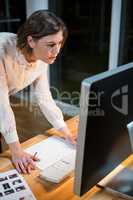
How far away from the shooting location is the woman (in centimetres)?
132

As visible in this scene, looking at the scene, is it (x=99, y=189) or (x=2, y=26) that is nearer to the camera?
(x=99, y=189)

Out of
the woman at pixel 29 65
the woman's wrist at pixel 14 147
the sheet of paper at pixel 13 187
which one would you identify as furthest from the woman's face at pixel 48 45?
the sheet of paper at pixel 13 187

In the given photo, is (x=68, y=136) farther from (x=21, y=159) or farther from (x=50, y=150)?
(x=21, y=159)

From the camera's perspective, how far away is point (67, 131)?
1575 millimetres

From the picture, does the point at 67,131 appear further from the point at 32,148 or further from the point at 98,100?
the point at 98,100

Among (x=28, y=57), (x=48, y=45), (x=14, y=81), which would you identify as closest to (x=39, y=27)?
(x=48, y=45)

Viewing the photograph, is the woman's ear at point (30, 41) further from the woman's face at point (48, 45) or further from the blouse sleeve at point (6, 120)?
the blouse sleeve at point (6, 120)

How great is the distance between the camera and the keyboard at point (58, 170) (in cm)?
121

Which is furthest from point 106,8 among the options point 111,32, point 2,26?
point 2,26

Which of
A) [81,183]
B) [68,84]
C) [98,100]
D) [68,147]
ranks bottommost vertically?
[68,84]

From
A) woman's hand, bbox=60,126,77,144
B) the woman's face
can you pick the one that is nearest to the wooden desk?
Answer: woman's hand, bbox=60,126,77,144

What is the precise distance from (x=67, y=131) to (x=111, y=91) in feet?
2.32

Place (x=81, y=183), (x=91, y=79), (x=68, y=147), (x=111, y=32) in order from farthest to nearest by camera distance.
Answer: (x=111, y=32) < (x=68, y=147) < (x=81, y=183) < (x=91, y=79)

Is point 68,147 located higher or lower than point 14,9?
lower
